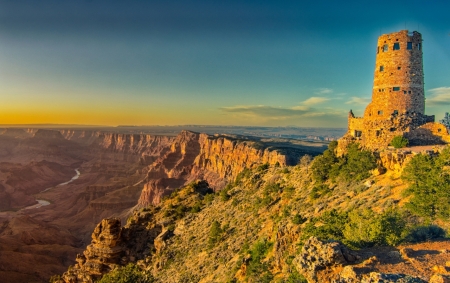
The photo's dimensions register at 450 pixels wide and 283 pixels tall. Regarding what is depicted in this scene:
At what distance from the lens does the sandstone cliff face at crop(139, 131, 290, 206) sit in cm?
9356

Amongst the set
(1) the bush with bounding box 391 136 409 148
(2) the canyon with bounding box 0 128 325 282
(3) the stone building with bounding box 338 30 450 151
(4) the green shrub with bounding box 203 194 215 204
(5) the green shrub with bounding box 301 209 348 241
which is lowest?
(2) the canyon with bounding box 0 128 325 282

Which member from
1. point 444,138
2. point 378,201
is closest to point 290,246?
point 378,201

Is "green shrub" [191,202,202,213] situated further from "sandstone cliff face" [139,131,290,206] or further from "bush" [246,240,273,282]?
"sandstone cliff face" [139,131,290,206]

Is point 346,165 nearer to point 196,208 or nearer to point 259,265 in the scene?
point 259,265

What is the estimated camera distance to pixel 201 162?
11850cm

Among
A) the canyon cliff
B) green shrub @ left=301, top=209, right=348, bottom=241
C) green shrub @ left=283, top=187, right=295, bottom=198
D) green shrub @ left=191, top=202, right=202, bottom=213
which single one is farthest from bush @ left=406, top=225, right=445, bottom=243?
the canyon cliff

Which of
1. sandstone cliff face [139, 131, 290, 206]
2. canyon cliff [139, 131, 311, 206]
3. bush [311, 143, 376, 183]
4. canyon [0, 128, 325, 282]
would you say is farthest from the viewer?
sandstone cliff face [139, 131, 290, 206]

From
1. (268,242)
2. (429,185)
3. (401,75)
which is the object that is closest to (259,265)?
(268,242)

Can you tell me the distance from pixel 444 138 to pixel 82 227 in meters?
85.7

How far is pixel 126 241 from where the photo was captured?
3503 cm

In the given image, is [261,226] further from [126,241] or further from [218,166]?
[218,166]

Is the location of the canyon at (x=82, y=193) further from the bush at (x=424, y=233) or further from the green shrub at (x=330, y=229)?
the bush at (x=424, y=233)

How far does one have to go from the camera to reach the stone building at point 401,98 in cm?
2406

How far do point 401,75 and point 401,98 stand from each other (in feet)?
5.64
